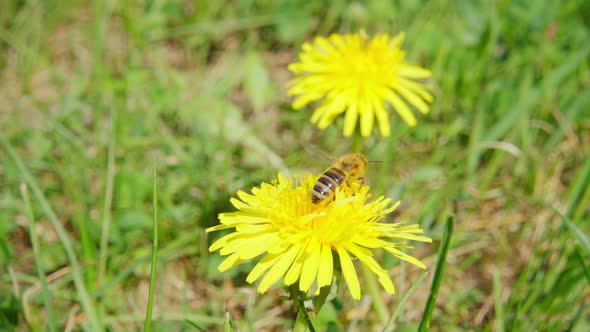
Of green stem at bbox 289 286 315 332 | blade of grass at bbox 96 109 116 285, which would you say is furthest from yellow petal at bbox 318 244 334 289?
blade of grass at bbox 96 109 116 285

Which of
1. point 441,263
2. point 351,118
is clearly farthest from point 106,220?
point 441,263

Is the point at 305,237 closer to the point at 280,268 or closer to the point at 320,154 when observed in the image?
the point at 280,268

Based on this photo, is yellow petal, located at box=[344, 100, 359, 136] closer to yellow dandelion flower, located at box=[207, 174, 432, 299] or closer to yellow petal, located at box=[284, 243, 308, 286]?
yellow dandelion flower, located at box=[207, 174, 432, 299]

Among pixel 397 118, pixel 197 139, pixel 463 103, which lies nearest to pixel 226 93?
pixel 197 139

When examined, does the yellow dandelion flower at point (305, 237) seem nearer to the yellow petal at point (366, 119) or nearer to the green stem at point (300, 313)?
the green stem at point (300, 313)

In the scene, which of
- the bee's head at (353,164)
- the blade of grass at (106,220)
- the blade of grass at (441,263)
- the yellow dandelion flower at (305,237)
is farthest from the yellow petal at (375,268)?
the blade of grass at (106,220)

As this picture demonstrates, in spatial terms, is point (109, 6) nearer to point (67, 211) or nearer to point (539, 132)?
point (67, 211)
